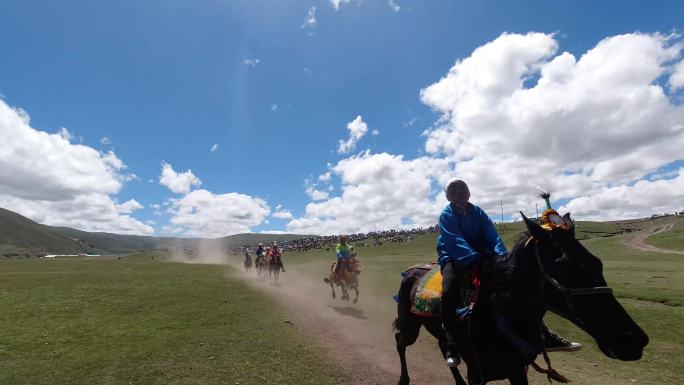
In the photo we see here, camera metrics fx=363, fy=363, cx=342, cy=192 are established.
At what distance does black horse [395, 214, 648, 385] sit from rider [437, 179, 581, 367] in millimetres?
198

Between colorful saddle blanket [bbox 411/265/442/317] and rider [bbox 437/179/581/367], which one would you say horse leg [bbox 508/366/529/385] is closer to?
rider [bbox 437/179/581/367]

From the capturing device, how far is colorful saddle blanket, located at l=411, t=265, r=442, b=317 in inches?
240

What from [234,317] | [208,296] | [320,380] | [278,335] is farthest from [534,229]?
[208,296]

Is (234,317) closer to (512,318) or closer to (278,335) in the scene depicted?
(278,335)

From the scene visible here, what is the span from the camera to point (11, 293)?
22.4 meters

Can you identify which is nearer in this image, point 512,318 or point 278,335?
point 512,318

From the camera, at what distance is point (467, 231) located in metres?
5.89

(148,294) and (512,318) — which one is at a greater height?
(512,318)

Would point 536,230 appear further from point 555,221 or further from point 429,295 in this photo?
point 429,295

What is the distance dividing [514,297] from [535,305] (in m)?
0.25

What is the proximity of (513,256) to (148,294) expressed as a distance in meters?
22.3

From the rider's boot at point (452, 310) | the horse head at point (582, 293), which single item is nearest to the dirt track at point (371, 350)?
the rider's boot at point (452, 310)

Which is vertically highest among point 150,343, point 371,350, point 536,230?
point 536,230

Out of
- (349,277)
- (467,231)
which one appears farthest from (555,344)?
(349,277)
